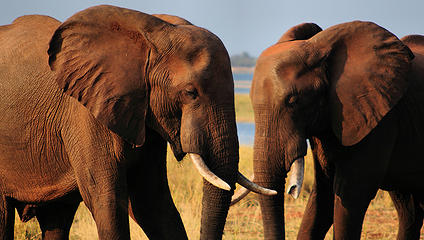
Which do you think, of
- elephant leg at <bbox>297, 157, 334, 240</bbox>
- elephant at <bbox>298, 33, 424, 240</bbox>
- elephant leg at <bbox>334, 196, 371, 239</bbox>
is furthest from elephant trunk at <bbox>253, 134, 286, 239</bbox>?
elephant leg at <bbox>297, 157, 334, 240</bbox>

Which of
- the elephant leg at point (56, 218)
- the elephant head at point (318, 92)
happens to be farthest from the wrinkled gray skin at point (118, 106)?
the elephant head at point (318, 92)

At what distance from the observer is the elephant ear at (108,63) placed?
5.28 m

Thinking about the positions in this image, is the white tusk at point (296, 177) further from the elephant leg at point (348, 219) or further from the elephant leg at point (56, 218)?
the elephant leg at point (56, 218)

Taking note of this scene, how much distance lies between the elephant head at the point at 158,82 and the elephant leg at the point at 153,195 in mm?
378

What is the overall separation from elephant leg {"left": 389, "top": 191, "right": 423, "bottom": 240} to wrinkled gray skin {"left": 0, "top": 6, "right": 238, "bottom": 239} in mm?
3203

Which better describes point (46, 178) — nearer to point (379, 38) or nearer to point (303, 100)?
point (303, 100)

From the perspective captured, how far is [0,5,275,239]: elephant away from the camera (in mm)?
5188

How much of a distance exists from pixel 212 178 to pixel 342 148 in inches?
77.4

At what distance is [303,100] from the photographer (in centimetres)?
641

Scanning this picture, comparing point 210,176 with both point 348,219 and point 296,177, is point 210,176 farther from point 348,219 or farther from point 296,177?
point 348,219

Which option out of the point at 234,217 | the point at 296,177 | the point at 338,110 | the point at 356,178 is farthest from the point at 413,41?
the point at 234,217

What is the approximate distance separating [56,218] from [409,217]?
370 cm

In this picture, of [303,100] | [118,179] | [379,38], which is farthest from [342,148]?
[118,179]

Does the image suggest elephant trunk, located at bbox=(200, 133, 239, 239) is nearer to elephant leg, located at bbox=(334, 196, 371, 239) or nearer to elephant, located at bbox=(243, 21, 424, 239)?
elephant, located at bbox=(243, 21, 424, 239)
